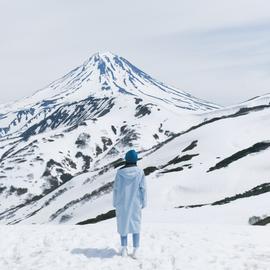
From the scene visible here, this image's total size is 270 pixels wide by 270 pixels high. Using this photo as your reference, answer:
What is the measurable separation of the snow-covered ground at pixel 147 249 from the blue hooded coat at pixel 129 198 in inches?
37.2

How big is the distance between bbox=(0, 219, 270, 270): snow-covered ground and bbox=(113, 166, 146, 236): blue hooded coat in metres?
0.95

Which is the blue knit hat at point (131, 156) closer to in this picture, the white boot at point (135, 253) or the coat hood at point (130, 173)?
the coat hood at point (130, 173)

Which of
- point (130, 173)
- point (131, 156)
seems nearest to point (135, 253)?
point (130, 173)

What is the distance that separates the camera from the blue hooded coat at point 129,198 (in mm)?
14109

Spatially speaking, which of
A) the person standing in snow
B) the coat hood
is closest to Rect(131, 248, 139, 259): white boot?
the person standing in snow

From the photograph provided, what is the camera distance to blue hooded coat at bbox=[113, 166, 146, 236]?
1411cm

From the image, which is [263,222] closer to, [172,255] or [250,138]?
[172,255]

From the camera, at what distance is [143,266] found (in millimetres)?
13227

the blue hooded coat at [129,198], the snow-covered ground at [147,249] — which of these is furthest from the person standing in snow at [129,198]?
the snow-covered ground at [147,249]

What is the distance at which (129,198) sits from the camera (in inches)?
562

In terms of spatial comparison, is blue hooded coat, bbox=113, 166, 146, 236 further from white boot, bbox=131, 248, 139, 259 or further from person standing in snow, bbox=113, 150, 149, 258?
white boot, bbox=131, 248, 139, 259

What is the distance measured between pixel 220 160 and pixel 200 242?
5875cm

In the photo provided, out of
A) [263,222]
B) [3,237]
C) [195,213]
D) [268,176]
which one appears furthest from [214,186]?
[3,237]

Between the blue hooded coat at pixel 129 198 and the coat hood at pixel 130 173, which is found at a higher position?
the coat hood at pixel 130 173
